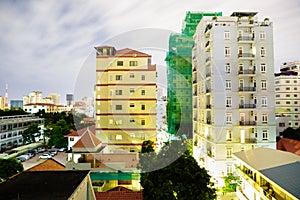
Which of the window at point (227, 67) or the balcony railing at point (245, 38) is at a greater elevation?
the balcony railing at point (245, 38)

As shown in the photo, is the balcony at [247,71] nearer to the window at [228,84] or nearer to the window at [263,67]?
the window at [263,67]

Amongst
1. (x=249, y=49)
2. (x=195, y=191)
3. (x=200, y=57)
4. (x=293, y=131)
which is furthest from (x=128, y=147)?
(x=293, y=131)

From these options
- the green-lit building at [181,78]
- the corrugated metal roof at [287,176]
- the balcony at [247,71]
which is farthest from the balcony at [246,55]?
the corrugated metal roof at [287,176]

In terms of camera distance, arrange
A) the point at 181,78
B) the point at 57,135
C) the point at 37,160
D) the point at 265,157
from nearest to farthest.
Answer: the point at 265,157 < the point at 37,160 < the point at 181,78 < the point at 57,135

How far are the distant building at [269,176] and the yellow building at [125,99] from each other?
8.92 feet

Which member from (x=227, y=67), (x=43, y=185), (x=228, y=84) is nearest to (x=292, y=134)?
(x=228, y=84)

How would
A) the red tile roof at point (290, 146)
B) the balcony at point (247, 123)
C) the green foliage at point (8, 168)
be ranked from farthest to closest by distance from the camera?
the red tile roof at point (290, 146) → the balcony at point (247, 123) → the green foliage at point (8, 168)

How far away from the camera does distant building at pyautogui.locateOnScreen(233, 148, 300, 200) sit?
11.6 feet

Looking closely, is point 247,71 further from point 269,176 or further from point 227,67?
point 269,176

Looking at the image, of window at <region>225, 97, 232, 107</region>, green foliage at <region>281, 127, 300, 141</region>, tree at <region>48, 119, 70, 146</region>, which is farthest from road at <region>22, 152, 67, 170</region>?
green foliage at <region>281, 127, 300, 141</region>

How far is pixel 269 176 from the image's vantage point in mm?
3994

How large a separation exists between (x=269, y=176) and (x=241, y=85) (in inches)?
168

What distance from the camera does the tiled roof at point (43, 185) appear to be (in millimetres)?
2361

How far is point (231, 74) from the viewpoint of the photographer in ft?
25.1
